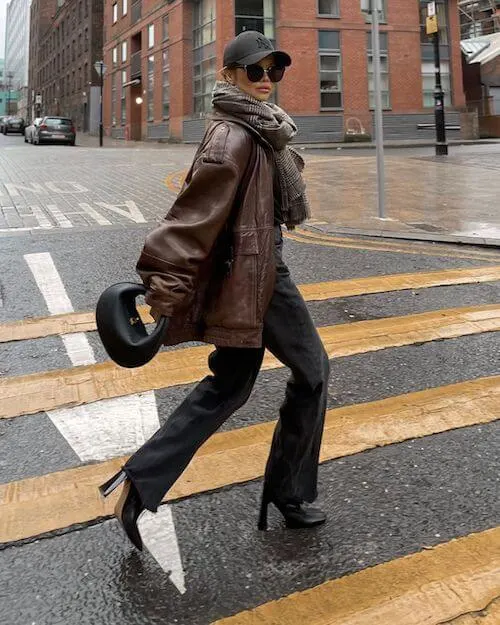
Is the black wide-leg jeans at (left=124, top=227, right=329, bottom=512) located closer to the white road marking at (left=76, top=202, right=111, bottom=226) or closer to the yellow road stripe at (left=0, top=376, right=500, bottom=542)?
the yellow road stripe at (left=0, top=376, right=500, bottom=542)

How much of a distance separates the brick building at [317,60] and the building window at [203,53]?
5 centimetres

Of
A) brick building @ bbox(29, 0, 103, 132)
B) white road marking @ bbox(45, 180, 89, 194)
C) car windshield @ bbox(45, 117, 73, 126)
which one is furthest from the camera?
brick building @ bbox(29, 0, 103, 132)

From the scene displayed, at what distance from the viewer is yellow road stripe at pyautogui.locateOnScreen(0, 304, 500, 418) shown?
12.6 feet

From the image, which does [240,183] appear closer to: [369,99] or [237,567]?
[237,567]

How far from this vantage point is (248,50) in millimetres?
2266

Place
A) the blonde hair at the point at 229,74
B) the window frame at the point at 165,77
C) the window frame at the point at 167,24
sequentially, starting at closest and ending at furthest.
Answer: the blonde hair at the point at 229,74, the window frame at the point at 167,24, the window frame at the point at 165,77

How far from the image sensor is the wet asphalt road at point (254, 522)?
2152 millimetres

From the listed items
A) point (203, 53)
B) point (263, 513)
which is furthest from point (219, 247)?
point (203, 53)

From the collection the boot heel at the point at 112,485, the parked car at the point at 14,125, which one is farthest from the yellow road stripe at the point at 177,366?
the parked car at the point at 14,125

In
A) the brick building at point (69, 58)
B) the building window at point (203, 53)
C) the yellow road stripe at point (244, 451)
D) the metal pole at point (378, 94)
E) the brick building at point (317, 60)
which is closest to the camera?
the yellow road stripe at point (244, 451)

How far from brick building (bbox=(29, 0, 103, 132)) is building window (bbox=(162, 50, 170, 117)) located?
17.6 meters

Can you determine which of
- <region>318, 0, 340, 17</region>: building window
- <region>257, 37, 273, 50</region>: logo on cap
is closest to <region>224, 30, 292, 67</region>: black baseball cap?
<region>257, 37, 273, 50</region>: logo on cap

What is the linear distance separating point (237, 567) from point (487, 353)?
2958mm

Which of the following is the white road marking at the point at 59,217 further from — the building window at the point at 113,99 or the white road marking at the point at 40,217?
the building window at the point at 113,99
